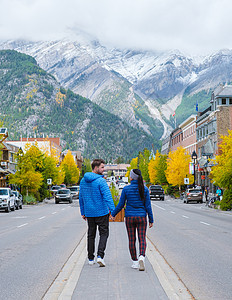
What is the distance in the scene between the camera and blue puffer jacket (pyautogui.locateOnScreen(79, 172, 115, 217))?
9.78 meters

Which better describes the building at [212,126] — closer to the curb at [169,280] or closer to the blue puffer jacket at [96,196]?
the curb at [169,280]

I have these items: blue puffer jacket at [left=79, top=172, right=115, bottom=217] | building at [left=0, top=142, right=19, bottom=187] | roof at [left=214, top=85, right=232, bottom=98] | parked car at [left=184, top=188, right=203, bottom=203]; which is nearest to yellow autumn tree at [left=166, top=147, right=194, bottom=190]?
roof at [left=214, top=85, right=232, bottom=98]

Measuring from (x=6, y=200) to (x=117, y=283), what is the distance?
105 ft

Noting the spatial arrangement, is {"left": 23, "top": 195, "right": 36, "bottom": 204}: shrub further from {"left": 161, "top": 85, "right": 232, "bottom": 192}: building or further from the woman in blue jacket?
the woman in blue jacket

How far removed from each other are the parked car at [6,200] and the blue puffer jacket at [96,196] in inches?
1189

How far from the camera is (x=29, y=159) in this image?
57344 mm

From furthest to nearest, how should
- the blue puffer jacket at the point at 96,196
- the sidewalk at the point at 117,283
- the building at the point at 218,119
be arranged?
the building at the point at 218,119 → the blue puffer jacket at the point at 96,196 → the sidewalk at the point at 117,283

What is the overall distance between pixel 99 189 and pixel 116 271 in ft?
5.27

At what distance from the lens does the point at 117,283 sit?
8.33 meters

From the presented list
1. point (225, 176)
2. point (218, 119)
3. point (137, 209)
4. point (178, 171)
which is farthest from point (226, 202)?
point (178, 171)

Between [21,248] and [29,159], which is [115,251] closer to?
[21,248]

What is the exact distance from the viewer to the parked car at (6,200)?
3897 cm

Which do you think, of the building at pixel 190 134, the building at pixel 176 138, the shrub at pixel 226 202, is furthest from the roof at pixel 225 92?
the building at pixel 176 138

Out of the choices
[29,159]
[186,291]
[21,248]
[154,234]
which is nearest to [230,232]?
[154,234]
